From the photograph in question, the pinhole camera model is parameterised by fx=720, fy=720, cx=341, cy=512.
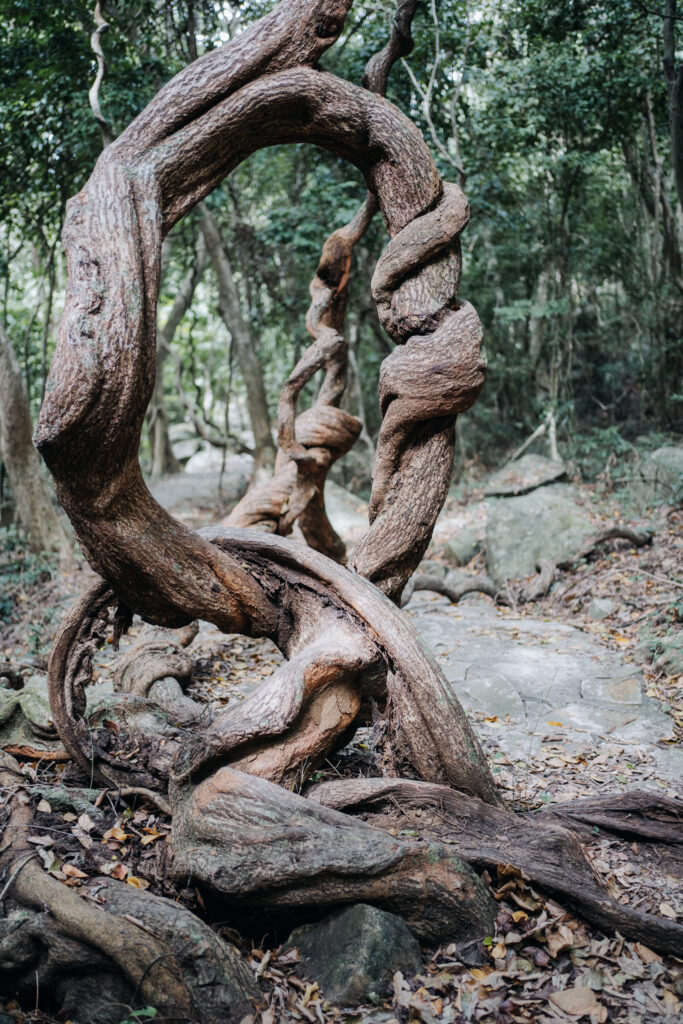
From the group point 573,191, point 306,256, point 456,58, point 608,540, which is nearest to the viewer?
point 608,540

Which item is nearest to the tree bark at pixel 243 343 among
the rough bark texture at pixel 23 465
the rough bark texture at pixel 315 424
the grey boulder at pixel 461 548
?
the grey boulder at pixel 461 548

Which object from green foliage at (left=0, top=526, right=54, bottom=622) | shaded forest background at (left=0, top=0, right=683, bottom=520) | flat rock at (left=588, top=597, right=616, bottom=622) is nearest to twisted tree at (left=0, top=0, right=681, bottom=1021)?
flat rock at (left=588, top=597, right=616, bottom=622)

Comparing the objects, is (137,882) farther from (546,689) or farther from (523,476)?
(523,476)

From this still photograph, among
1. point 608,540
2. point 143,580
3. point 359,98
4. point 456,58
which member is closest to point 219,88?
point 359,98

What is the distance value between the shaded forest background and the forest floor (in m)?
3.54

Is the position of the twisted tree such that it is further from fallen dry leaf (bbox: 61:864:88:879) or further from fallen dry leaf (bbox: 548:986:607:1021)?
fallen dry leaf (bbox: 548:986:607:1021)

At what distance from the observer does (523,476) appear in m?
11.0

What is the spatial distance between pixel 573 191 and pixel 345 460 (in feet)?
19.6

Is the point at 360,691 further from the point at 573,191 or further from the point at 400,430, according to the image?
the point at 573,191

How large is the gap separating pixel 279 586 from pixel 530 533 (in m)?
5.35

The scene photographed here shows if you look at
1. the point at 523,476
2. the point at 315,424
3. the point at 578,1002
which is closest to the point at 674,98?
the point at 315,424

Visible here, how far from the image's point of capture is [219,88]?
2.79 metres

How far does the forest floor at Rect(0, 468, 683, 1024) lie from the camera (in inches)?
84.9

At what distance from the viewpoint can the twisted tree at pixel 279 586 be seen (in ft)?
7.45
